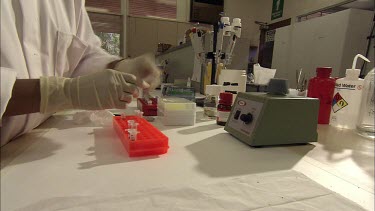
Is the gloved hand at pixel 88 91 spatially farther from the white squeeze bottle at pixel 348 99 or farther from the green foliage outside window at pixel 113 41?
the green foliage outside window at pixel 113 41

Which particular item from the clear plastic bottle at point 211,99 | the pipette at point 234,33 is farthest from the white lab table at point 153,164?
the pipette at point 234,33

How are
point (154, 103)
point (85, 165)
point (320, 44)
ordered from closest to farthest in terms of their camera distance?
point (85, 165)
point (154, 103)
point (320, 44)

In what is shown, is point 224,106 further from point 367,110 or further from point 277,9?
point 277,9

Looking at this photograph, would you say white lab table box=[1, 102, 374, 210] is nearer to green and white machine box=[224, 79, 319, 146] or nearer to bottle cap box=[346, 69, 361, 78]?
green and white machine box=[224, 79, 319, 146]

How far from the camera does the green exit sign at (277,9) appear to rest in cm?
334

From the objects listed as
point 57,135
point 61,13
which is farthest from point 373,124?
point 61,13

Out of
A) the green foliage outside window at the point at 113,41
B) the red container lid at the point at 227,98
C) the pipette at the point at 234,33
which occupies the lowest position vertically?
the red container lid at the point at 227,98

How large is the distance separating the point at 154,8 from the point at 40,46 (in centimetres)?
423

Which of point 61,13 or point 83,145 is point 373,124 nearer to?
point 83,145

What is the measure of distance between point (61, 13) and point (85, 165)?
2.00ft

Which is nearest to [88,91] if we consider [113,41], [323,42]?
[323,42]

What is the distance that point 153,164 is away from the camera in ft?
1.44

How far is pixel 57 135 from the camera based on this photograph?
602 mm

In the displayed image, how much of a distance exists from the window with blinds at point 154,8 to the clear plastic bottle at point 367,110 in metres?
4.32
